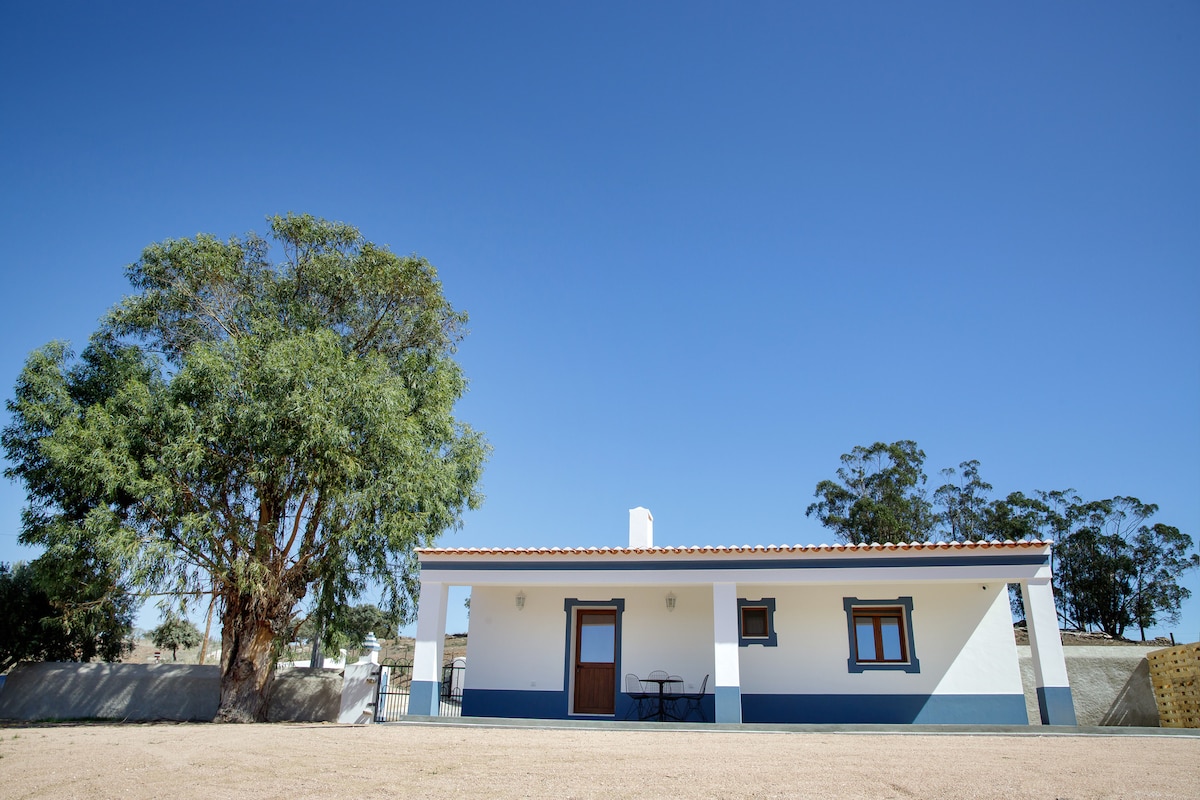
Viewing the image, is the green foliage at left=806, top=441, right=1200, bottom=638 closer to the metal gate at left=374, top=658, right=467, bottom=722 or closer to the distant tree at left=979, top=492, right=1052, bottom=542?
the distant tree at left=979, top=492, right=1052, bottom=542

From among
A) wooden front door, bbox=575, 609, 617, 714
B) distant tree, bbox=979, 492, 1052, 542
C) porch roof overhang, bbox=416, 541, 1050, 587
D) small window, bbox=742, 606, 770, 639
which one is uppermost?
distant tree, bbox=979, 492, 1052, 542

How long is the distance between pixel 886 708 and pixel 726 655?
3168 mm

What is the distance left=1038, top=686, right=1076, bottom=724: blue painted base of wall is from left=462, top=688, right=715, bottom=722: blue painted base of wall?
5.02 metres

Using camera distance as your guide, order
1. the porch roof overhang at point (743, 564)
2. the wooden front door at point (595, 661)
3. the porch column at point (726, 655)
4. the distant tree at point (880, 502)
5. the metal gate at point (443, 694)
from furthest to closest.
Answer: the distant tree at point (880, 502) → the metal gate at point (443, 694) → the wooden front door at point (595, 661) → the porch roof overhang at point (743, 564) → the porch column at point (726, 655)

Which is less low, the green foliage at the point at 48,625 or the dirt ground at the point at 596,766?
the green foliage at the point at 48,625

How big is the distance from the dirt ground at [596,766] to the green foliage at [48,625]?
20.1 feet

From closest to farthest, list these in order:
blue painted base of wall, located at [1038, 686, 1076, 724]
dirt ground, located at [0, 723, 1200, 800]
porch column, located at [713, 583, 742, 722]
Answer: dirt ground, located at [0, 723, 1200, 800] < blue painted base of wall, located at [1038, 686, 1076, 724] < porch column, located at [713, 583, 742, 722]

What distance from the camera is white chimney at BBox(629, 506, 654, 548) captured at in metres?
15.5

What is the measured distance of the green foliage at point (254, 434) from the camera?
44.5ft

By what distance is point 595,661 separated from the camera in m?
13.9

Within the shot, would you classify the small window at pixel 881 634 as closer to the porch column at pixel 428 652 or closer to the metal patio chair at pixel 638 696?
the metal patio chair at pixel 638 696

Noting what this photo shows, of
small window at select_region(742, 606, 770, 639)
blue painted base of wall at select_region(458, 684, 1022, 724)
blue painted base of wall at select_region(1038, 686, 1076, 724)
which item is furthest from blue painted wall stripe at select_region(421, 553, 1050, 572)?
blue painted base of wall at select_region(458, 684, 1022, 724)

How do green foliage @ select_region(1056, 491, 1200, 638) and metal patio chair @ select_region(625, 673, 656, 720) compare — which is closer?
metal patio chair @ select_region(625, 673, 656, 720)

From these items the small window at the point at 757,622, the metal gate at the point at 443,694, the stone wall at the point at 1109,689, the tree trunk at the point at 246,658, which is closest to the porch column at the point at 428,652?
the metal gate at the point at 443,694
